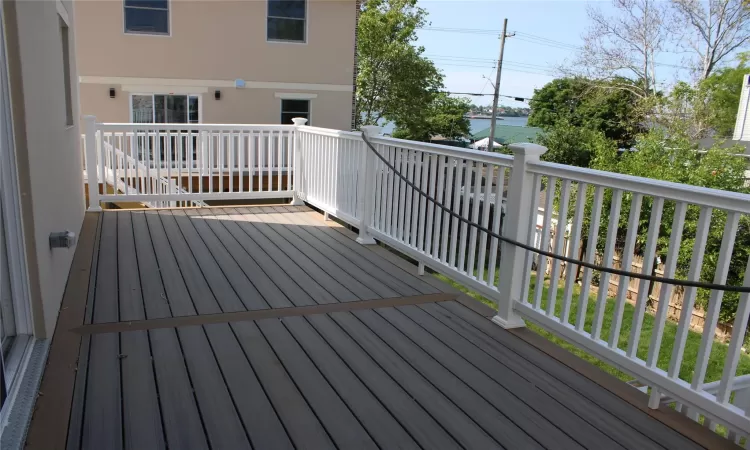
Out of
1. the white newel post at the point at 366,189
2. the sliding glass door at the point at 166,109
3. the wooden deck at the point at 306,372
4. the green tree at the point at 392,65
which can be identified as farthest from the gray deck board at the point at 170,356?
the green tree at the point at 392,65

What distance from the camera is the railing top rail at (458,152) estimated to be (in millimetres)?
3301

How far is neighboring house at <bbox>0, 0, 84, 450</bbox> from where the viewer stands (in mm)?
2117

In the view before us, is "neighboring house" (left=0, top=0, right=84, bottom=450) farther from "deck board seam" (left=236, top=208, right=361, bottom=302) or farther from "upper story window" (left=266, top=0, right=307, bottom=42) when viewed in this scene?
"upper story window" (left=266, top=0, right=307, bottom=42)

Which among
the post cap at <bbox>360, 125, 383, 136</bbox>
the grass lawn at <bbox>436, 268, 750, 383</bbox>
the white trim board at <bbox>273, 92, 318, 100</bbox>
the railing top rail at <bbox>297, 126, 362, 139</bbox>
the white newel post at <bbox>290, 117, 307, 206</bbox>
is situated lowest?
the grass lawn at <bbox>436, 268, 750, 383</bbox>

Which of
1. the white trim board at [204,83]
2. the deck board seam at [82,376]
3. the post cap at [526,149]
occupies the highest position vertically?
the white trim board at [204,83]

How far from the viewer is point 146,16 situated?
1239 centimetres

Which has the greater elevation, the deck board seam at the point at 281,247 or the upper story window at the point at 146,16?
the upper story window at the point at 146,16

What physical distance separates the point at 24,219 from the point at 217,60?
37.7 ft

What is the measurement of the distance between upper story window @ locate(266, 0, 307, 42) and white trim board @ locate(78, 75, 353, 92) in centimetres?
105

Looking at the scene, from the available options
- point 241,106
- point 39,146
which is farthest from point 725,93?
point 39,146

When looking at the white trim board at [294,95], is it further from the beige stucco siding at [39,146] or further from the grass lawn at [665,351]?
the beige stucco siding at [39,146]

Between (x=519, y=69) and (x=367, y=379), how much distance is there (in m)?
42.0

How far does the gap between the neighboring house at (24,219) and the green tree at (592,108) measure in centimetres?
1906

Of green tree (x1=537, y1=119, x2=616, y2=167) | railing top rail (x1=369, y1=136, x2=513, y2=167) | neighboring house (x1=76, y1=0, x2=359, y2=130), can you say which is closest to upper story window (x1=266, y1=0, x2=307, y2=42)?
neighboring house (x1=76, y1=0, x2=359, y2=130)
